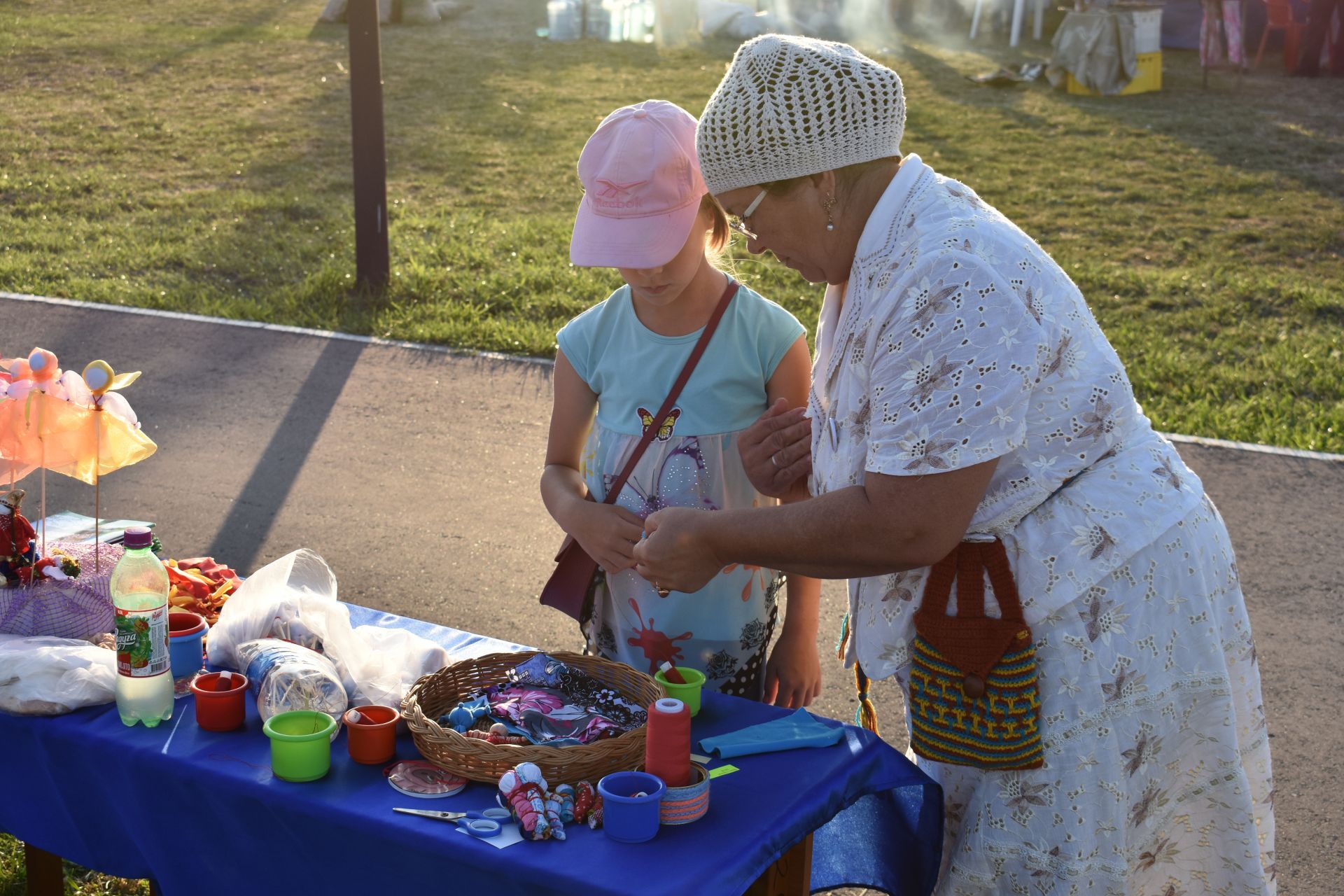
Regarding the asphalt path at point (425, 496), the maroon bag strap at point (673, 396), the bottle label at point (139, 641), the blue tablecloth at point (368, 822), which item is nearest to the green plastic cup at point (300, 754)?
the blue tablecloth at point (368, 822)

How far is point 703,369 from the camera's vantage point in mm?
2572

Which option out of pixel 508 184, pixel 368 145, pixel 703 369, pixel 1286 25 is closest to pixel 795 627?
pixel 703 369

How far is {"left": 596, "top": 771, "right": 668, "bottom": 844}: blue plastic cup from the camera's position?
6.14 feet

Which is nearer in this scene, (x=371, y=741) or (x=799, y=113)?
(x=799, y=113)

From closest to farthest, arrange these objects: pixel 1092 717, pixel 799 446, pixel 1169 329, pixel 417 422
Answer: pixel 1092 717
pixel 799 446
pixel 417 422
pixel 1169 329

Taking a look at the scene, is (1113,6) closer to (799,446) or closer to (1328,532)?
(1328,532)

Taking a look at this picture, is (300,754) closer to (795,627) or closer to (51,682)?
(51,682)

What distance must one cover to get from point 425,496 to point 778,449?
11.2 feet

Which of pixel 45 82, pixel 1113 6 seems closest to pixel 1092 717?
pixel 1113 6

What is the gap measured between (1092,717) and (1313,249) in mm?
8430

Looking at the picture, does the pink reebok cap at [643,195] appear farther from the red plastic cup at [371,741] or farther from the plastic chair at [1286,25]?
the plastic chair at [1286,25]

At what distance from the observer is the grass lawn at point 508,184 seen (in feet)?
24.8

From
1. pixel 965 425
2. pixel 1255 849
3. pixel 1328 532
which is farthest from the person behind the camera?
pixel 1328 532

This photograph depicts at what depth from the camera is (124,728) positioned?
2234 millimetres
